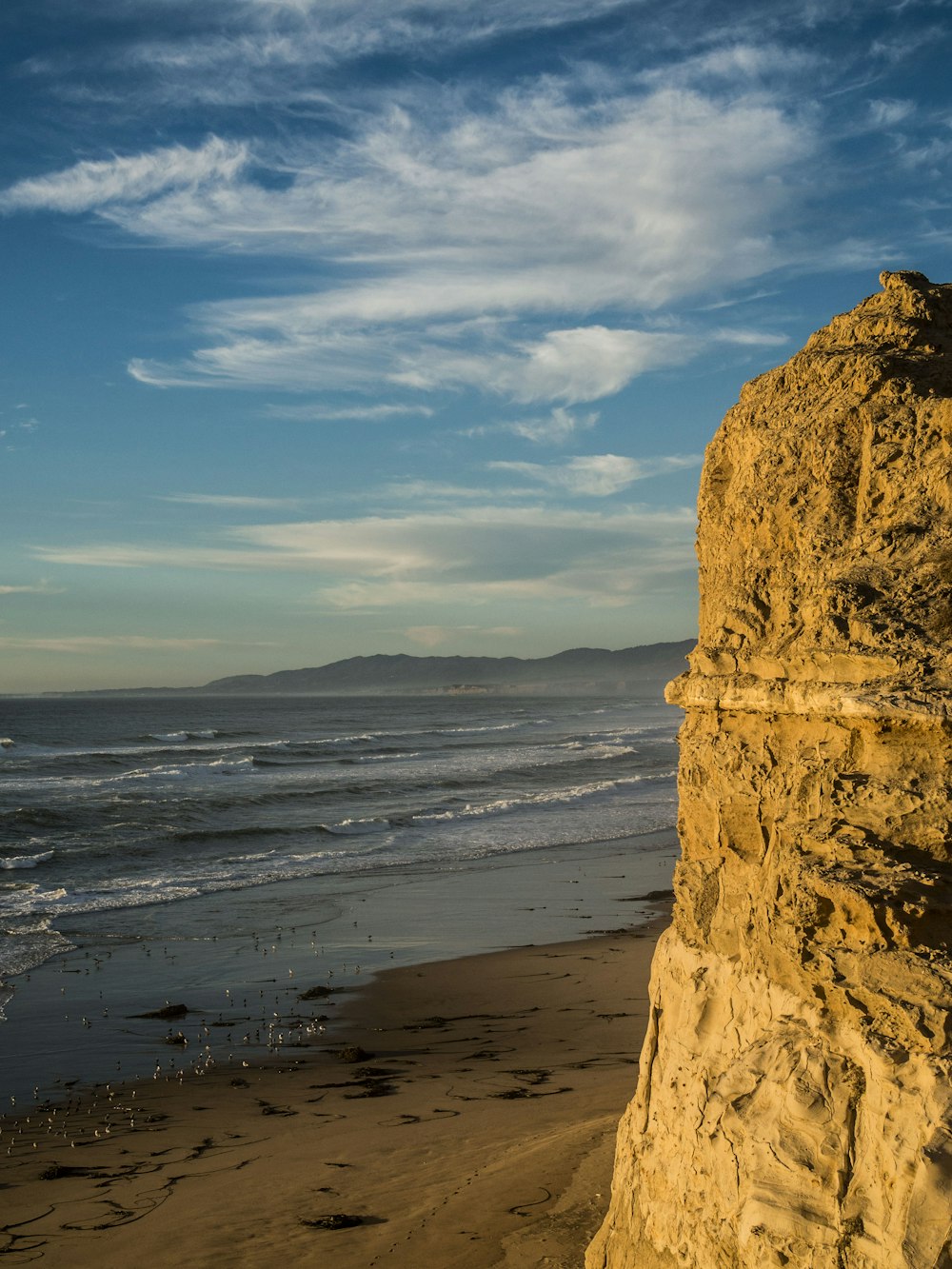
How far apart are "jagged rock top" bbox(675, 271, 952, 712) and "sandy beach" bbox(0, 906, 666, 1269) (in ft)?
12.7

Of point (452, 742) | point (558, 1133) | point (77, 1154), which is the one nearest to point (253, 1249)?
point (558, 1133)

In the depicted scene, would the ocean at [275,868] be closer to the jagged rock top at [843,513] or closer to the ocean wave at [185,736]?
the jagged rock top at [843,513]

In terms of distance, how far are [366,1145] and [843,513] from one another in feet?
23.4

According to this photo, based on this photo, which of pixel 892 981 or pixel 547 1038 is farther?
pixel 547 1038

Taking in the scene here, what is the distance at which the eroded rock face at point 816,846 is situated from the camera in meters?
3.71

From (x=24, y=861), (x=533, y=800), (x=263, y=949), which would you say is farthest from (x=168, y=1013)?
(x=533, y=800)

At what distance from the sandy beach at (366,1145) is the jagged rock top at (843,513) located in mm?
Result: 3879

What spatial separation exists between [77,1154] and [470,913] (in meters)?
10.4

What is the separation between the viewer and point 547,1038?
1270 centimetres

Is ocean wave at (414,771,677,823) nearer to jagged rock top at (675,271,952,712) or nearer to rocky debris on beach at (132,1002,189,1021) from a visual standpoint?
rocky debris on beach at (132,1002,189,1021)

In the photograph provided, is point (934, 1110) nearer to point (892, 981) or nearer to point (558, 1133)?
point (892, 981)

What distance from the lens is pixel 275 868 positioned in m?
24.2

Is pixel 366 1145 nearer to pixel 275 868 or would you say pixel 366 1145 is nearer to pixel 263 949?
pixel 263 949

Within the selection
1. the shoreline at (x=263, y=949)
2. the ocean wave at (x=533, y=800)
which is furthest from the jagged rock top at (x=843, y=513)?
the ocean wave at (x=533, y=800)
